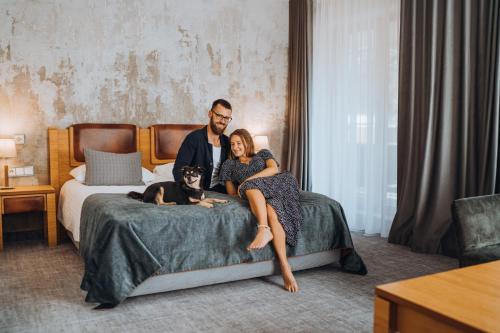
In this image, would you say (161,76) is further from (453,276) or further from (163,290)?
(453,276)

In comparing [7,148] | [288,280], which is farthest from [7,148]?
[288,280]

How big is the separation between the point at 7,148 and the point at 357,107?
11.5ft

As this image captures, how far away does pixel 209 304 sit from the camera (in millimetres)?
2744

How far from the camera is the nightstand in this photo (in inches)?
160

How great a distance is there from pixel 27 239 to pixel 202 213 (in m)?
2.55

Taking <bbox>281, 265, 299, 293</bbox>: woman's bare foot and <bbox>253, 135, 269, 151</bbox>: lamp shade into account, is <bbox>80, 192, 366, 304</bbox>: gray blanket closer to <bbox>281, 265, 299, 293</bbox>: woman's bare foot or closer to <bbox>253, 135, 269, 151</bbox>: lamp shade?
<bbox>281, 265, 299, 293</bbox>: woman's bare foot

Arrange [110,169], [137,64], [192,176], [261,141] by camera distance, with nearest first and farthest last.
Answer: [192,176] → [110,169] → [137,64] → [261,141]

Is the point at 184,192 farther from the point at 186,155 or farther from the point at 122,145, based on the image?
the point at 122,145

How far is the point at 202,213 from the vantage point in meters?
2.93

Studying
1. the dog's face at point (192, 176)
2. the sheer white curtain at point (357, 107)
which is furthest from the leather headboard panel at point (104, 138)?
→ the sheer white curtain at point (357, 107)

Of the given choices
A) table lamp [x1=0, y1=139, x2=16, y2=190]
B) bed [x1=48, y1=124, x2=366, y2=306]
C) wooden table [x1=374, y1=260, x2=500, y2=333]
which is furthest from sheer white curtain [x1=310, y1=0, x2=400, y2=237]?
table lamp [x1=0, y1=139, x2=16, y2=190]

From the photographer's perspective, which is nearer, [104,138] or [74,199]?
[74,199]

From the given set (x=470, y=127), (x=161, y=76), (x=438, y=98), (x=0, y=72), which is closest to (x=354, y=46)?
(x=438, y=98)

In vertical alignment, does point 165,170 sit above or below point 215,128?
below
